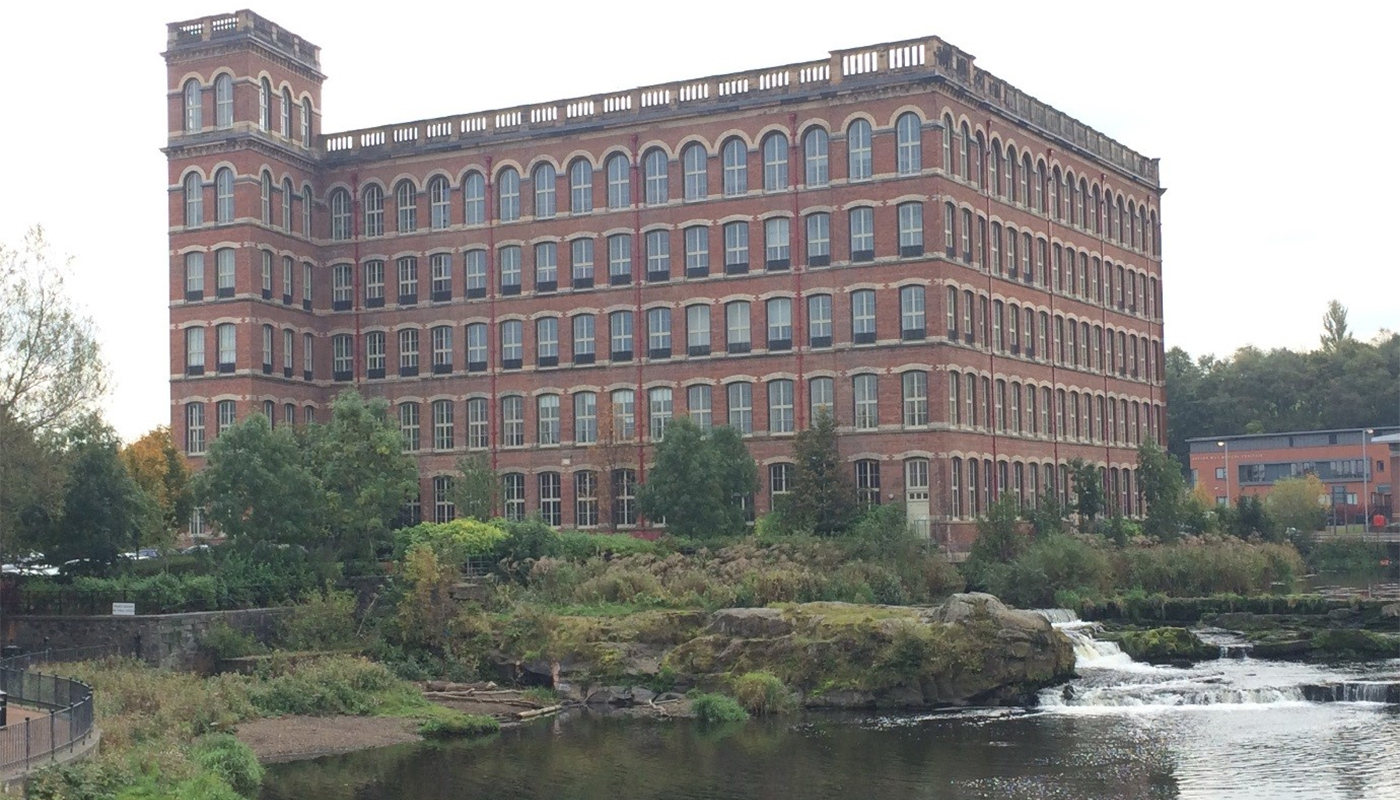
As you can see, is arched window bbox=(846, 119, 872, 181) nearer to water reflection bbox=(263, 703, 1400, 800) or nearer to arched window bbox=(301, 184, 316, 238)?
arched window bbox=(301, 184, 316, 238)

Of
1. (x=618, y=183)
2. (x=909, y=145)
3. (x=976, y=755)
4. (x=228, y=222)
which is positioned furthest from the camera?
(x=228, y=222)

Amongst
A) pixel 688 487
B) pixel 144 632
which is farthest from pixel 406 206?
pixel 144 632

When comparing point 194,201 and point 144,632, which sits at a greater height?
point 194,201

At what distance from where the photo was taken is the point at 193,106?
77.2 m

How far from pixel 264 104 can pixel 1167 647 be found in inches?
1838

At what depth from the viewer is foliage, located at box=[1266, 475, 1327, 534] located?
93.9 metres

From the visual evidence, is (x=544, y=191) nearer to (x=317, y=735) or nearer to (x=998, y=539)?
(x=998, y=539)

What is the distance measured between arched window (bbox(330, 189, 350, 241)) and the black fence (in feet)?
131

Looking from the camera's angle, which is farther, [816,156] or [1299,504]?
[1299,504]

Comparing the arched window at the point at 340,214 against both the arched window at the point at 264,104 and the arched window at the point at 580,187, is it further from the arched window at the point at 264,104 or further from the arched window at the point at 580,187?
the arched window at the point at 580,187

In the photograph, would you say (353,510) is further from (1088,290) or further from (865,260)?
(1088,290)

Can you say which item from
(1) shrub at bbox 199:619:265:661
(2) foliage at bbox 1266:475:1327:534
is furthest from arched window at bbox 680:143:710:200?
(2) foliage at bbox 1266:475:1327:534

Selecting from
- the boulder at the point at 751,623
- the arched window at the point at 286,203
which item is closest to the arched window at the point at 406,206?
the arched window at the point at 286,203

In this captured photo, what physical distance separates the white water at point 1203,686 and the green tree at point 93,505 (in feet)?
94.7
